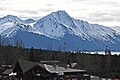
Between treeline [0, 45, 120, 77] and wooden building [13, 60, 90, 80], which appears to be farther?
treeline [0, 45, 120, 77]

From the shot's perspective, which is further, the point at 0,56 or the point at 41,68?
the point at 0,56

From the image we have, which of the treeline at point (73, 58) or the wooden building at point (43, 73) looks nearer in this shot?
the wooden building at point (43, 73)

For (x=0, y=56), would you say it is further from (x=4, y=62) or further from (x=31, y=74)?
(x=31, y=74)

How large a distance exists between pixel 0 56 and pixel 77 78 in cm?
6558

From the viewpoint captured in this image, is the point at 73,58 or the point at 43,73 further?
the point at 73,58

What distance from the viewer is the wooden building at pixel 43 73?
8588 cm

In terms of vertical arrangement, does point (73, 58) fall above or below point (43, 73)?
above

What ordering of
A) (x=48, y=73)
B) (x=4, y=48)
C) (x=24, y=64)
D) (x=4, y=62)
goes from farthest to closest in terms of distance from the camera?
(x=4, y=48), (x=4, y=62), (x=24, y=64), (x=48, y=73)

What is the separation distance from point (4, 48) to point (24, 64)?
67.9 metres

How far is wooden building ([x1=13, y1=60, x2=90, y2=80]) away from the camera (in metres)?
85.9

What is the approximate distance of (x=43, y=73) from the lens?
3386 inches

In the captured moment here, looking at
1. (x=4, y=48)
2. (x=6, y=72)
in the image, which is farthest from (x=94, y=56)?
(x=6, y=72)

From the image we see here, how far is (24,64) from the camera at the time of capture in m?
92.8

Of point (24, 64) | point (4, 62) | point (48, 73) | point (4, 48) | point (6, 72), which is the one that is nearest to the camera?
point (48, 73)
